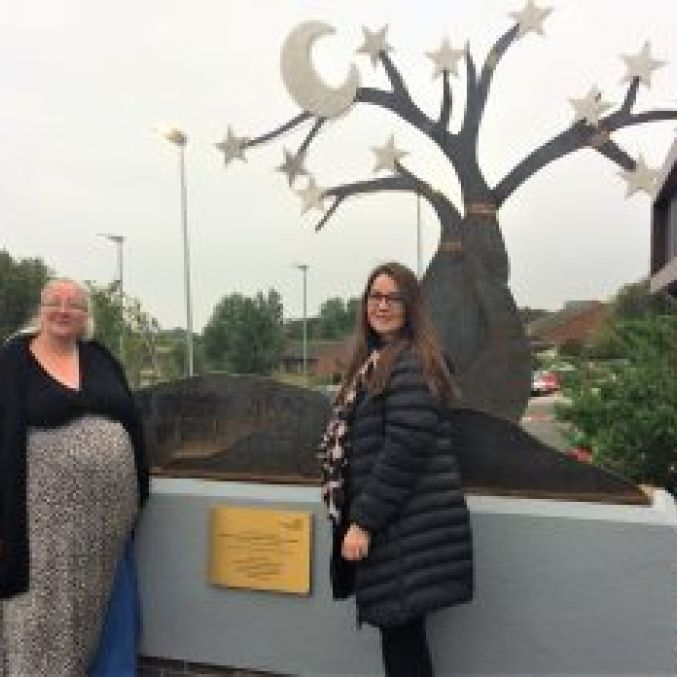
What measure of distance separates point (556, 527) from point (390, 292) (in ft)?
3.40

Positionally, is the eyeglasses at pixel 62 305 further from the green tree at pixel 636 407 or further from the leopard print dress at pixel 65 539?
the green tree at pixel 636 407

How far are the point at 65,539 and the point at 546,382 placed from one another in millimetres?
4221

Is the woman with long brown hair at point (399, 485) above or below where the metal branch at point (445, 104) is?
below

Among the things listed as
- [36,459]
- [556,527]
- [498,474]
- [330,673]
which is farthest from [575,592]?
[36,459]

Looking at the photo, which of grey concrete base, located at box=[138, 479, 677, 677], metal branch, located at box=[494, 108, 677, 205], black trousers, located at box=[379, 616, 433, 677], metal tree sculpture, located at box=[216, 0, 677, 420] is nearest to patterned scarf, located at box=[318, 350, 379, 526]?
black trousers, located at box=[379, 616, 433, 677]

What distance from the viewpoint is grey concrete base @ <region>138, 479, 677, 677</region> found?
3.18 meters

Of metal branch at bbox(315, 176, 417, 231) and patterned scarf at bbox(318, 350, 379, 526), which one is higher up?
metal branch at bbox(315, 176, 417, 231)

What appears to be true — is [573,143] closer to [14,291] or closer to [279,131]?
[279,131]

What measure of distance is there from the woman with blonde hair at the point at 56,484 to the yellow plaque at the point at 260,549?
0.47 metres

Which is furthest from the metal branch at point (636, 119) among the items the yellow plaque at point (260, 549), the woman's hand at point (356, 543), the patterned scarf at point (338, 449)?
the woman's hand at point (356, 543)

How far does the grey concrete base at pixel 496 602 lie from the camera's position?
3178 millimetres

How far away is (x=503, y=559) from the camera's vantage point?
3301 millimetres

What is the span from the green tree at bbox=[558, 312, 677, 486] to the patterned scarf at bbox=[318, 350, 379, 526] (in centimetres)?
272

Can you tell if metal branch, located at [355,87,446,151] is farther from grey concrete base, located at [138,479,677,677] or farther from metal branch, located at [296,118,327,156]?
grey concrete base, located at [138,479,677,677]
